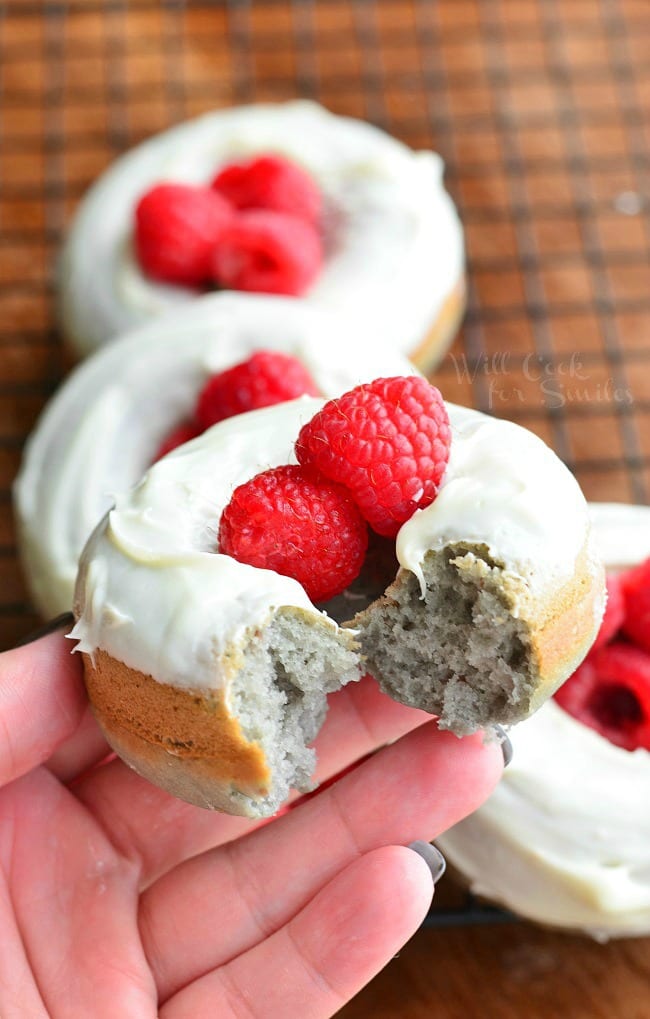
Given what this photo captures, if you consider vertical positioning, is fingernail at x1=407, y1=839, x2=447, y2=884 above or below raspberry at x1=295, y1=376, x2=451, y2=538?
below

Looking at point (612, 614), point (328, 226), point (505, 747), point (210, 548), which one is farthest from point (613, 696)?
point (328, 226)

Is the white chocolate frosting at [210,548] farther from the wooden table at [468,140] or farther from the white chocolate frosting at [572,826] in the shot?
the wooden table at [468,140]

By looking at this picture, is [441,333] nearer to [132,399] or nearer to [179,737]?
[132,399]

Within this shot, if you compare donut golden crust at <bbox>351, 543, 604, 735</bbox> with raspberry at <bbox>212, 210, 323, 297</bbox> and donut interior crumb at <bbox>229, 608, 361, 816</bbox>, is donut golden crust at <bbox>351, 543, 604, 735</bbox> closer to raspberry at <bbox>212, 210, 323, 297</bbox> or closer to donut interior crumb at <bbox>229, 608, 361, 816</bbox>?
donut interior crumb at <bbox>229, 608, 361, 816</bbox>

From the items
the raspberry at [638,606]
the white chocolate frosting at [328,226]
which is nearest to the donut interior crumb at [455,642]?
the raspberry at [638,606]

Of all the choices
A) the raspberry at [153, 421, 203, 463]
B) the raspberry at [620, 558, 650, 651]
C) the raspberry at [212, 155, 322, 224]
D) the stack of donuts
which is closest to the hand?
the stack of donuts

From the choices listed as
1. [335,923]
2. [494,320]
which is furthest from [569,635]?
[494,320]
